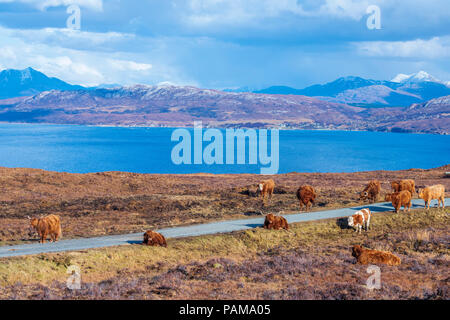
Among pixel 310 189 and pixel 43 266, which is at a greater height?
pixel 310 189

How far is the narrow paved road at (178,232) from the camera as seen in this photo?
70.2ft

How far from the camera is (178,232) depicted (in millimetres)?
25406

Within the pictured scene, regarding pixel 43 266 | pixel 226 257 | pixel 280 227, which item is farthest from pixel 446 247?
pixel 43 266

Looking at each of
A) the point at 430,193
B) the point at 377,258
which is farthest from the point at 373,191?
the point at 377,258

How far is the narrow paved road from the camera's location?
2141 cm

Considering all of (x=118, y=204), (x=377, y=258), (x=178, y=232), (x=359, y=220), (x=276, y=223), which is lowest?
(x=377, y=258)

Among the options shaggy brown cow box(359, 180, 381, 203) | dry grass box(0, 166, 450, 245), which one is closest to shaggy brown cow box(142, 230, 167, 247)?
dry grass box(0, 166, 450, 245)

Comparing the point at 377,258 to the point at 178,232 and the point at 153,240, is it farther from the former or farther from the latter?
the point at 178,232

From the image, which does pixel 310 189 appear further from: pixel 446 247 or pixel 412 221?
pixel 446 247

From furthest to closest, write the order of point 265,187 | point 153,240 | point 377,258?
point 265,187, point 153,240, point 377,258

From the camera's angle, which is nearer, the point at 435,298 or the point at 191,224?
the point at 435,298

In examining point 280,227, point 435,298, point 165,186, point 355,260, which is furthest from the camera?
point 165,186

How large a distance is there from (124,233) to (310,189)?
43.6 feet
